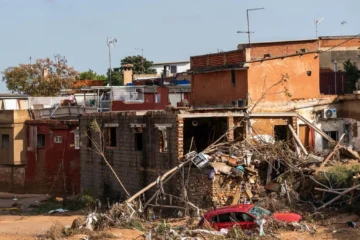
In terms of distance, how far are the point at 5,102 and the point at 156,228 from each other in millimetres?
27919

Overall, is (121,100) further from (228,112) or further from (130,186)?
(228,112)

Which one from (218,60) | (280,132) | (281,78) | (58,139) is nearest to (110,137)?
(218,60)

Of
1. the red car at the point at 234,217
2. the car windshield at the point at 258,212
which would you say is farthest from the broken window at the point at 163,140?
the car windshield at the point at 258,212

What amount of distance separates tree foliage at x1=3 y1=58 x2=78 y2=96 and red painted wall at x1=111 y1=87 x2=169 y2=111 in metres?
21.7

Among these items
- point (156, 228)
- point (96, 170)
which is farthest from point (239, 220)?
point (96, 170)

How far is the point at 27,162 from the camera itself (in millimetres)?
40531

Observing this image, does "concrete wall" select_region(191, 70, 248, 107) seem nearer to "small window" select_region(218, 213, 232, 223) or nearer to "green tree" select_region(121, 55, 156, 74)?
"small window" select_region(218, 213, 232, 223)

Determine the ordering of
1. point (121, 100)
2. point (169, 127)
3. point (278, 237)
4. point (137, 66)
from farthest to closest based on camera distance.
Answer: point (137, 66) → point (121, 100) → point (169, 127) → point (278, 237)

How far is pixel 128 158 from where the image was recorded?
30562 mm

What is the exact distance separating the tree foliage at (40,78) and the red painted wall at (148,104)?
71.0ft

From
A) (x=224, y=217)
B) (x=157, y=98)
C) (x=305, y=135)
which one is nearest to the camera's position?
(x=224, y=217)

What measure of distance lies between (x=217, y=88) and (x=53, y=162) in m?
11.5

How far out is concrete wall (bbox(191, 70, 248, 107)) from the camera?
32.0 meters

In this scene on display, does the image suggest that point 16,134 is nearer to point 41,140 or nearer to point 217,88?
point 41,140
